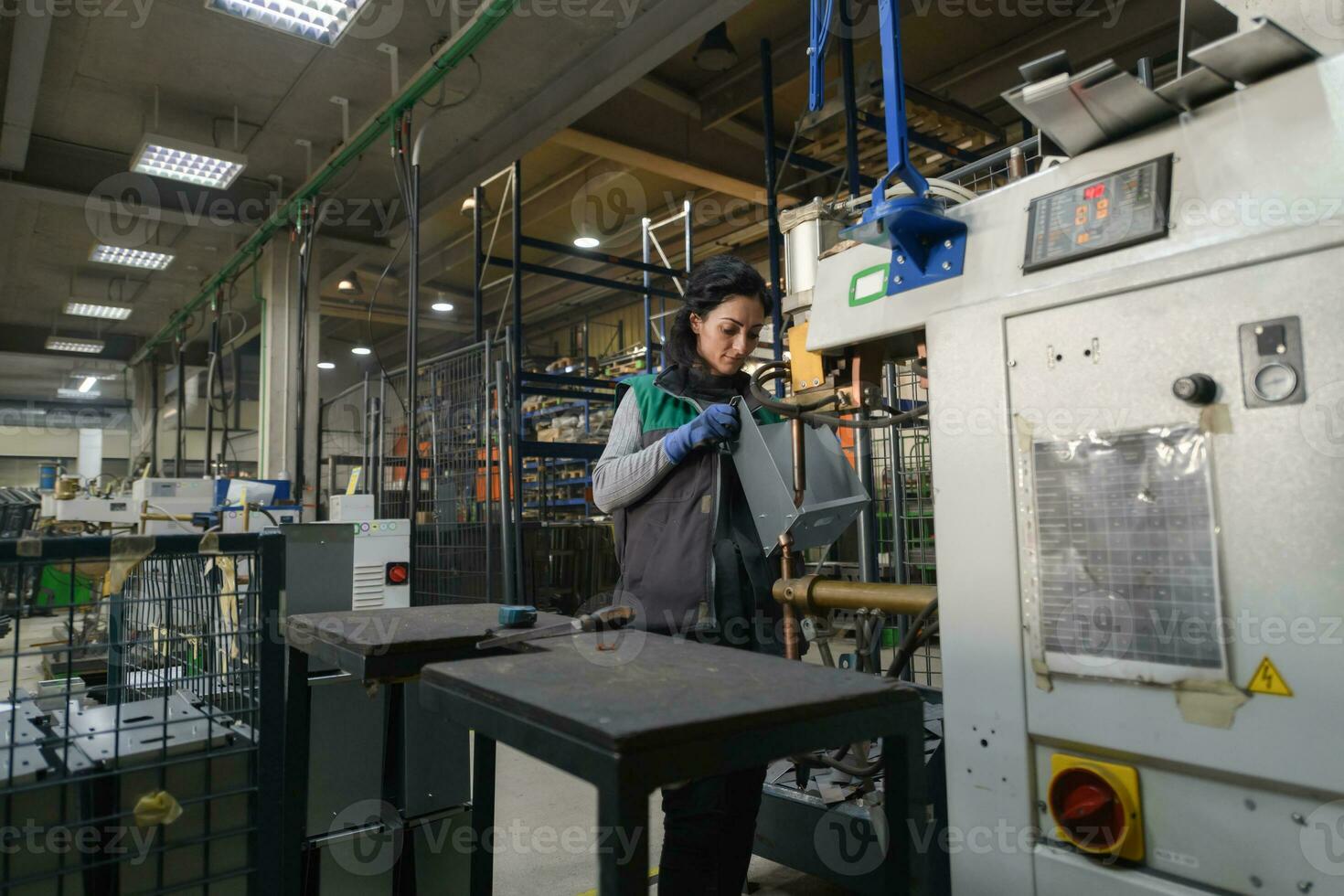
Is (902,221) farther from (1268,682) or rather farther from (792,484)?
(1268,682)

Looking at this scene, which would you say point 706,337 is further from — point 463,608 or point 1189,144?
point 1189,144

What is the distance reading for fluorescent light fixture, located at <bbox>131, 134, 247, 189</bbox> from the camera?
4.45m

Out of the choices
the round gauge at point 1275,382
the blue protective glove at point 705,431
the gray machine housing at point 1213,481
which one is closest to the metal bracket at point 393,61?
the blue protective glove at point 705,431

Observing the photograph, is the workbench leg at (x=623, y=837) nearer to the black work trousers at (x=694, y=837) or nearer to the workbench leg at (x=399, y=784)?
the black work trousers at (x=694, y=837)

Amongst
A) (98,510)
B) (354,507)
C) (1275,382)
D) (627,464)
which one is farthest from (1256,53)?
(98,510)

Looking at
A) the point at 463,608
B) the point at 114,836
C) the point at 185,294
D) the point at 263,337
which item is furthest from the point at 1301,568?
the point at 185,294

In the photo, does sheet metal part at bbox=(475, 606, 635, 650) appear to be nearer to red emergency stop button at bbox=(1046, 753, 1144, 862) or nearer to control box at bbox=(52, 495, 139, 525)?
red emergency stop button at bbox=(1046, 753, 1144, 862)

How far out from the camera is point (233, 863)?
1081 millimetres

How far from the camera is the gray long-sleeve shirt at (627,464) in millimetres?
1444

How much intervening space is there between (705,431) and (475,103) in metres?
4.06

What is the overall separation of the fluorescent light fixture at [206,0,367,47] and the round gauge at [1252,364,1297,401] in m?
3.94

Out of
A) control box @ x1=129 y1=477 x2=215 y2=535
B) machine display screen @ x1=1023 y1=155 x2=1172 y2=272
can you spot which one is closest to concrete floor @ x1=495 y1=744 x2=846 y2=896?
machine display screen @ x1=1023 y1=155 x2=1172 y2=272

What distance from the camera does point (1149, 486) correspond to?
2.86ft

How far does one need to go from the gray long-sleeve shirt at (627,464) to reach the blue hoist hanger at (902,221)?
516 mm
